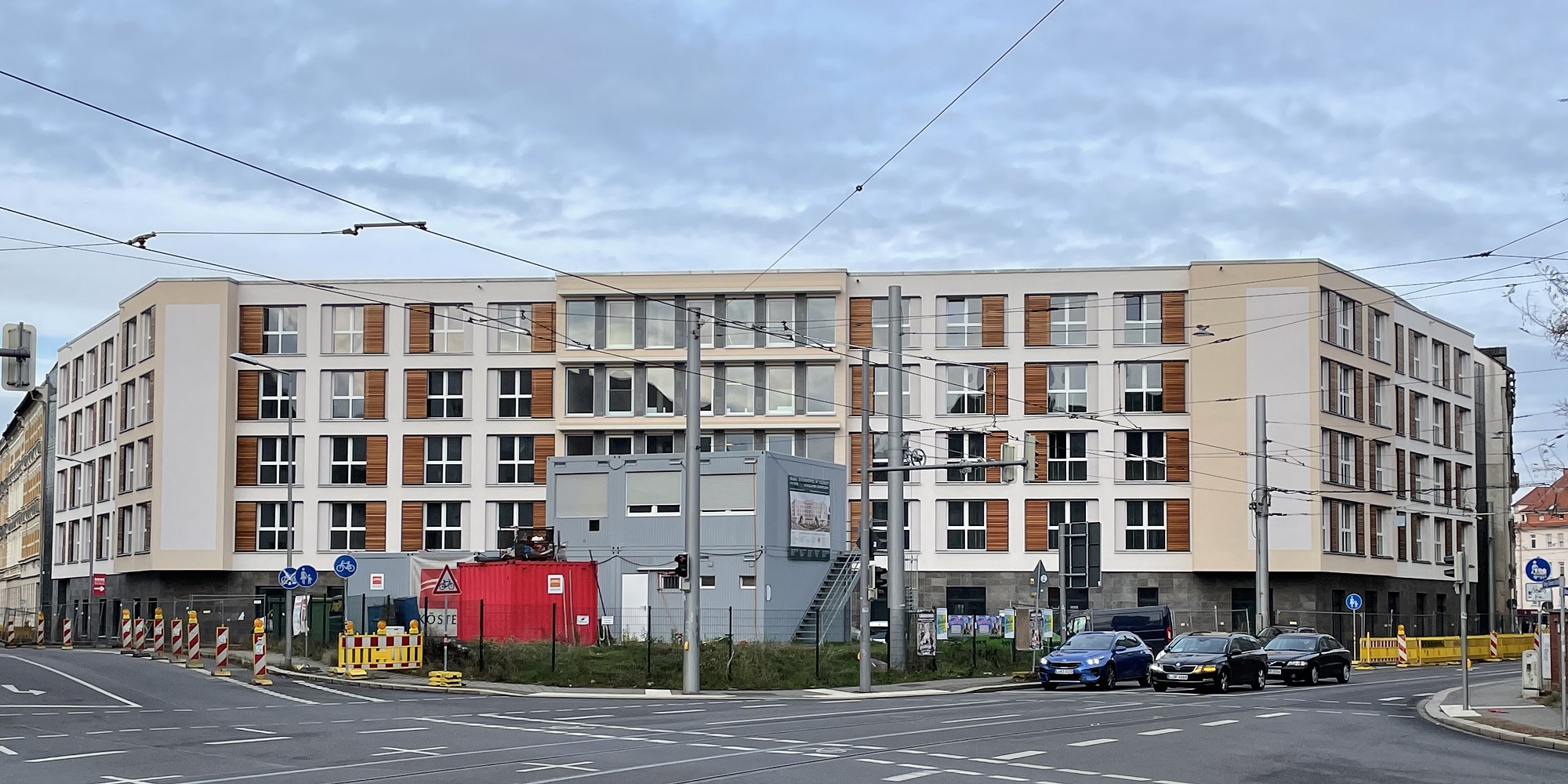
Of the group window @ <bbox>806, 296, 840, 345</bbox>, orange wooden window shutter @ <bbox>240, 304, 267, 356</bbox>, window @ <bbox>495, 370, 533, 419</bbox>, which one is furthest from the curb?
orange wooden window shutter @ <bbox>240, 304, 267, 356</bbox>

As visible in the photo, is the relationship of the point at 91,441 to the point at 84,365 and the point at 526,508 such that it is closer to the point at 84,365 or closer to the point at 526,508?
the point at 84,365

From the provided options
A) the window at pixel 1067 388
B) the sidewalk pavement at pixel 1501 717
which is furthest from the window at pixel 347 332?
the sidewalk pavement at pixel 1501 717

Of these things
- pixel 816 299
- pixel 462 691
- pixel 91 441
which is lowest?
pixel 462 691

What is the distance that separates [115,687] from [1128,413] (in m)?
45.2

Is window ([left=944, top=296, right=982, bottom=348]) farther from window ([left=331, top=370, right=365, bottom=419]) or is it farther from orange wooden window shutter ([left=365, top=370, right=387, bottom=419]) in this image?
window ([left=331, top=370, right=365, bottom=419])

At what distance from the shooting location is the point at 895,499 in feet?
133

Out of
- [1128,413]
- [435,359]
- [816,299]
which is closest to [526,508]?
[435,359]

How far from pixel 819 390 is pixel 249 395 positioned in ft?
80.3

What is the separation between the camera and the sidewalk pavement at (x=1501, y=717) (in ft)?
78.5

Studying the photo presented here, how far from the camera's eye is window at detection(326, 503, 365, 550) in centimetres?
7188

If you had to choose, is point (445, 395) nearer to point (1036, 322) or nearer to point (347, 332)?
point (347, 332)

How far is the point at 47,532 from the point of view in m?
89.6

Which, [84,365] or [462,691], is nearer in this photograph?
[462,691]

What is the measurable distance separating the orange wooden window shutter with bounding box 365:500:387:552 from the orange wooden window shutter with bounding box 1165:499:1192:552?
3320cm
